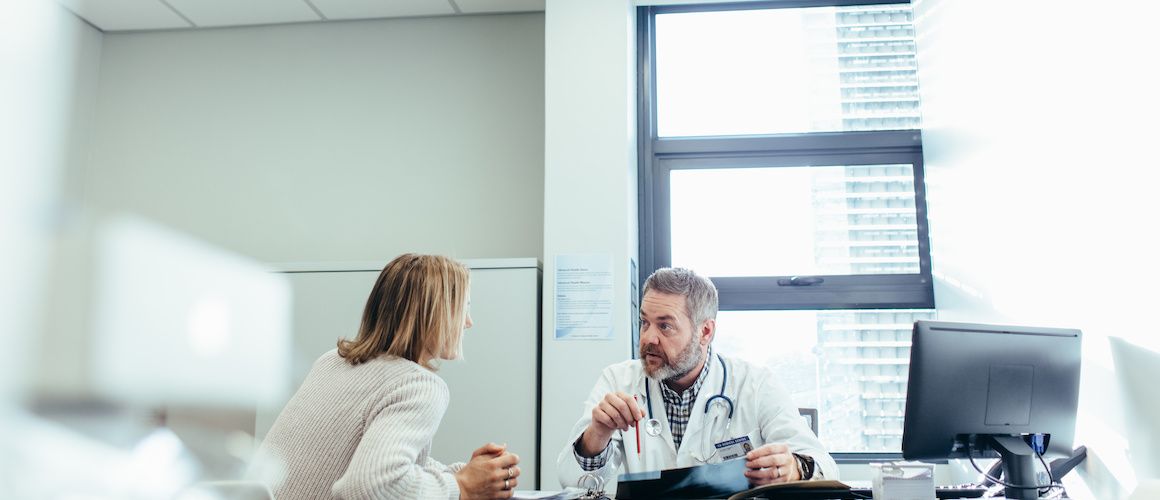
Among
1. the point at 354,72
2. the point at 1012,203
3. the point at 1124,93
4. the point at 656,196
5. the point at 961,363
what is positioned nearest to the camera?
the point at 961,363

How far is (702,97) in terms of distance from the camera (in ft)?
10.8

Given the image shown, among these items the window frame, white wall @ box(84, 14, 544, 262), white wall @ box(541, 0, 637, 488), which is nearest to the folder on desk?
white wall @ box(541, 0, 637, 488)

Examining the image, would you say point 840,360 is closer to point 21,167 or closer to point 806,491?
point 806,491

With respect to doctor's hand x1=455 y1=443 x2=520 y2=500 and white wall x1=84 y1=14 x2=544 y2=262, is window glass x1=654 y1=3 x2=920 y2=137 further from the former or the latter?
doctor's hand x1=455 y1=443 x2=520 y2=500

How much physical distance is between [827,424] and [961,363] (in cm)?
150

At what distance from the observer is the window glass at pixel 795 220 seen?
308 cm

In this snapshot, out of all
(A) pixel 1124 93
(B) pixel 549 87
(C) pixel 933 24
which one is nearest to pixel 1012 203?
(A) pixel 1124 93

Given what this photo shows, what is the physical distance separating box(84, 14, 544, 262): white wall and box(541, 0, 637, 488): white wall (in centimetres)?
35

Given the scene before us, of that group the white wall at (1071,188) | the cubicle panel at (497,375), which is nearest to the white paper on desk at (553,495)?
the cubicle panel at (497,375)

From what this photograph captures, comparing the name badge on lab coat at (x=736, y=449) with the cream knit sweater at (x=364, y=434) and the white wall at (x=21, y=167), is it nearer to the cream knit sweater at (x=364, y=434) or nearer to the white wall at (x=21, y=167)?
the cream knit sweater at (x=364, y=434)

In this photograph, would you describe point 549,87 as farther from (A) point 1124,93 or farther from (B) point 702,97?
(A) point 1124,93

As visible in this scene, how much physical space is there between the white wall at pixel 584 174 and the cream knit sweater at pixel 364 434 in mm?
1188

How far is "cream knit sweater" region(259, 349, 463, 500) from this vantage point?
1.33 m

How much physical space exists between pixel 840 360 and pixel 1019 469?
1.47 m
